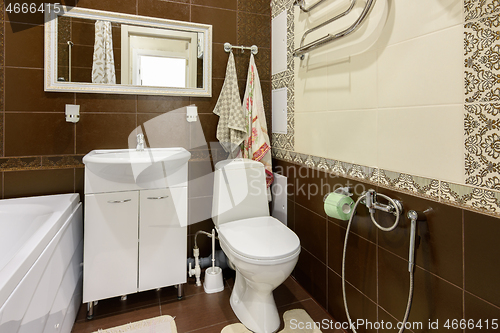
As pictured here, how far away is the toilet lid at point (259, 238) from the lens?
4.51ft

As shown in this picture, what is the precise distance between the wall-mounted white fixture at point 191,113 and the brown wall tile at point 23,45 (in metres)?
0.92

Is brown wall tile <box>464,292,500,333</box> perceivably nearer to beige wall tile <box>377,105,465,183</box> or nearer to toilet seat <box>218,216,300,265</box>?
beige wall tile <box>377,105,465,183</box>

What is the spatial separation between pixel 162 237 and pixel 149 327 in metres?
0.48

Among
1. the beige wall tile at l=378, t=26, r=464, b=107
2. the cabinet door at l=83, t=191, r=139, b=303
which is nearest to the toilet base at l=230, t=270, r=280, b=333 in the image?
the cabinet door at l=83, t=191, r=139, b=303

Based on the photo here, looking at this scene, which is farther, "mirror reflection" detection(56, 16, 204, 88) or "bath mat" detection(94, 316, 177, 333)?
"mirror reflection" detection(56, 16, 204, 88)

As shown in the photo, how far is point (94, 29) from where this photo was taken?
71.2 inches

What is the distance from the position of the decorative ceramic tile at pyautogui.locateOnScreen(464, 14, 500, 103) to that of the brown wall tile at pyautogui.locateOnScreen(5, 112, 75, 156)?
6.73ft

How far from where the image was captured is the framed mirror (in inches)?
68.6

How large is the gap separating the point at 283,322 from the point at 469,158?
4.05 feet

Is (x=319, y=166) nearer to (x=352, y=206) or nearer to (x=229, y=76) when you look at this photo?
(x=352, y=206)

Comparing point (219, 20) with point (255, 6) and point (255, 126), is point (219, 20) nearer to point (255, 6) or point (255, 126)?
point (255, 6)

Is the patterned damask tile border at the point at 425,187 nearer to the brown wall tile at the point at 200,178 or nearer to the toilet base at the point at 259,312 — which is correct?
the toilet base at the point at 259,312

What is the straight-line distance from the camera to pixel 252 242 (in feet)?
4.87

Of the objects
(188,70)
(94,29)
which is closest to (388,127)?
(188,70)
